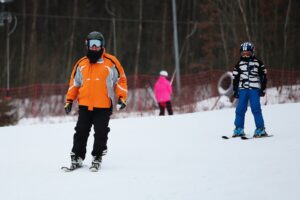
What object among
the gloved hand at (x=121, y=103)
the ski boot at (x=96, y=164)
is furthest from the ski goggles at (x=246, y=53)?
the ski boot at (x=96, y=164)

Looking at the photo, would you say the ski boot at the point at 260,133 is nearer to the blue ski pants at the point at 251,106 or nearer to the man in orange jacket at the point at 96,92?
the blue ski pants at the point at 251,106

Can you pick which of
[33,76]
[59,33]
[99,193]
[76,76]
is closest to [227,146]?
[76,76]

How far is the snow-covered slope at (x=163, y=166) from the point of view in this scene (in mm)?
5828

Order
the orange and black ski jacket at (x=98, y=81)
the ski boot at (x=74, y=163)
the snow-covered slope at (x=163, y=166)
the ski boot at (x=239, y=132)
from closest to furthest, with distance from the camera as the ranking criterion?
the snow-covered slope at (x=163, y=166) < the ski boot at (x=74, y=163) < the orange and black ski jacket at (x=98, y=81) < the ski boot at (x=239, y=132)

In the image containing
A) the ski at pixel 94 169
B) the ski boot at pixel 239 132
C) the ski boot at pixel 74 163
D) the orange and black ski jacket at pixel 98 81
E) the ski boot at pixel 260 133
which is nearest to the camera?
the ski at pixel 94 169

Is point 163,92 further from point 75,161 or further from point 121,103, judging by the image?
point 75,161

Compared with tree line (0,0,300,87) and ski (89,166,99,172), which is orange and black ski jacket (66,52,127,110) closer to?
ski (89,166,99,172)

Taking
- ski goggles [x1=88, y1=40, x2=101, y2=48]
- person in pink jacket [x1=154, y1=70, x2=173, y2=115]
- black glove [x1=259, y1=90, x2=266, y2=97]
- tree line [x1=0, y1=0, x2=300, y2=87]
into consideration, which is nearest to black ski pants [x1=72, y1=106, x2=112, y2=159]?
ski goggles [x1=88, y1=40, x2=101, y2=48]

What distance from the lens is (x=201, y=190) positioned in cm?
582

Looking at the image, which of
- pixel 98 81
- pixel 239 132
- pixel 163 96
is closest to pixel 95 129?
pixel 98 81

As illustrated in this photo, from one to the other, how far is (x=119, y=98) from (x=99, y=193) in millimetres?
1902

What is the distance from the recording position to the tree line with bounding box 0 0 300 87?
35594 millimetres

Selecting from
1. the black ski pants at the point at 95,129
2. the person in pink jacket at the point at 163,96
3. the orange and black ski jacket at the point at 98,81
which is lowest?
the person in pink jacket at the point at 163,96

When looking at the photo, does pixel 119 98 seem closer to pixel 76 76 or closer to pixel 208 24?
pixel 76 76
